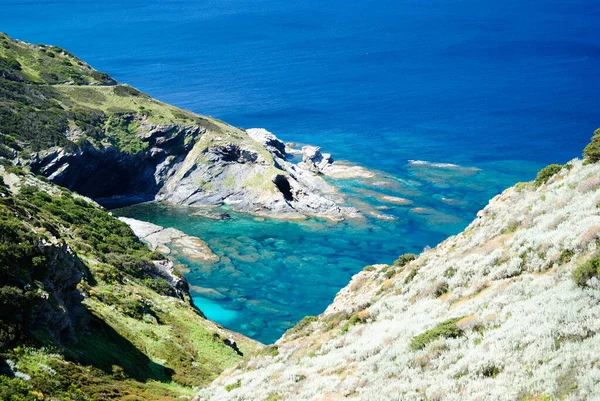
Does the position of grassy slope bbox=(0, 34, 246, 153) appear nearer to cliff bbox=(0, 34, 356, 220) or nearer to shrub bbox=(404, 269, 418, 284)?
cliff bbox=(0, 34, 356, 220)

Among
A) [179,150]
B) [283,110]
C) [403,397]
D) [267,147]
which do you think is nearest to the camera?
[403,397]

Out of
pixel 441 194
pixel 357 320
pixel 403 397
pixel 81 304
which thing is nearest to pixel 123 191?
pixel 441 194

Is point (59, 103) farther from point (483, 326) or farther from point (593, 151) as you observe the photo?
point (483, 326)

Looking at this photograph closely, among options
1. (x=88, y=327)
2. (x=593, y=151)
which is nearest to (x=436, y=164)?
(x=593, y=151)

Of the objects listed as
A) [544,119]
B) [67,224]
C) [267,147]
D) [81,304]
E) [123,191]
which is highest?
[544,119]

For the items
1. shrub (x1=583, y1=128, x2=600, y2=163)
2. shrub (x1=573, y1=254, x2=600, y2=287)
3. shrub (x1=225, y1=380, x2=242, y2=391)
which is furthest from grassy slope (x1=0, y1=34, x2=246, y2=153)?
shrub (x1=573, y1=254, x2=600, y2=287)

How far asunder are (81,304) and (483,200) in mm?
98710

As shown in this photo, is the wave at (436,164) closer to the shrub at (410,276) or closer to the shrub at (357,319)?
the shrub at (410,276)

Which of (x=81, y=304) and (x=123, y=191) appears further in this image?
(x=123, y=191)

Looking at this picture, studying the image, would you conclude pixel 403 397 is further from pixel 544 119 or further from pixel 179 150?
pixel 544 119

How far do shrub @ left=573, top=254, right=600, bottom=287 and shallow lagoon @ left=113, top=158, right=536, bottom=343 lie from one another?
60.2 meters

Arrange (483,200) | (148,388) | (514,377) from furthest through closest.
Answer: (483,200)
(148,388)
(514,377)

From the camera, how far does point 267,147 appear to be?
143 m

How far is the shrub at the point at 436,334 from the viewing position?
19188 millimetres
